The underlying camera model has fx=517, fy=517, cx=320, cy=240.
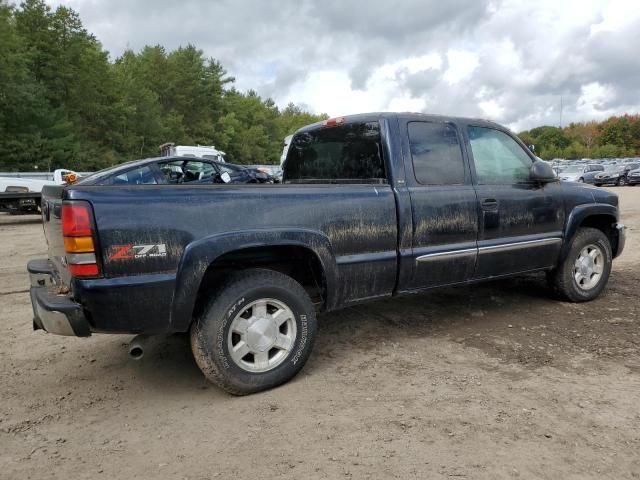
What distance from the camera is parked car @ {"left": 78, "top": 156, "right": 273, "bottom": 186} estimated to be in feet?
30.7

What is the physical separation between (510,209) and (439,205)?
83 centimetres

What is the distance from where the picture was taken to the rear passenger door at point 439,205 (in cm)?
388

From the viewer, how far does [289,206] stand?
332 centimetres

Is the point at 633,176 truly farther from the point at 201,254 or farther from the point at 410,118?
the point at 201,254

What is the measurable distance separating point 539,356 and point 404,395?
4.16 feet

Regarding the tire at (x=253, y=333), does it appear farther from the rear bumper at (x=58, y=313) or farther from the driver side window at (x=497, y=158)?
the driver side window at (x=497, y=158)

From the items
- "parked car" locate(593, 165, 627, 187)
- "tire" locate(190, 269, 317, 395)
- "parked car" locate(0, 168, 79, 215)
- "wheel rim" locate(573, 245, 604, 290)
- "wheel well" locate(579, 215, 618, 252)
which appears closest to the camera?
"tire" locate(190, 269, 317, 395)

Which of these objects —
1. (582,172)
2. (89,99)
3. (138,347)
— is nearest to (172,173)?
(138,347)

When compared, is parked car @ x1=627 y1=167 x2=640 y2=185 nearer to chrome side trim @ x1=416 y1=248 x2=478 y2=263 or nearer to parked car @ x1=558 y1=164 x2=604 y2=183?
parked car @ x1=558 y1=164 x2=604 y2=183

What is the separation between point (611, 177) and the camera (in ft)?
104

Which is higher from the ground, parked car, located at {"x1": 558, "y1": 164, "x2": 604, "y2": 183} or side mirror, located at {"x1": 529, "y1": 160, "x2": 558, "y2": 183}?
side mirror, located at {"x1": 529, "y1": 160, "x2": 558, "y2": 183}

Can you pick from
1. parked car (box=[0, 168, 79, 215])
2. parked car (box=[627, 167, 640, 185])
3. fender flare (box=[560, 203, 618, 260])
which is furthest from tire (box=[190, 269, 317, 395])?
parked car (box=[627, 167, 640, 185])

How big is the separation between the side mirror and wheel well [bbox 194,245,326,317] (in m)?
2.25

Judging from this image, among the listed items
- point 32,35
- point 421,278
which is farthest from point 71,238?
point 32,35
